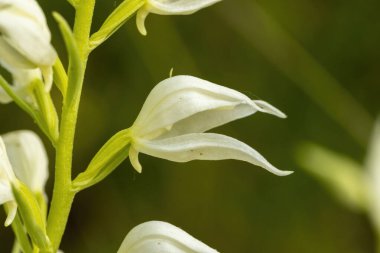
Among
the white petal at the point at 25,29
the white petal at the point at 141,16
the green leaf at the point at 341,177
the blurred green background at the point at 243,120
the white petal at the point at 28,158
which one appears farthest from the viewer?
the blurred green background at the point at 243,120

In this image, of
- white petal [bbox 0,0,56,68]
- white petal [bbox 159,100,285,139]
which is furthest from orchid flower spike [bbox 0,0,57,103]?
white petal [bbox 159,100,285,139]

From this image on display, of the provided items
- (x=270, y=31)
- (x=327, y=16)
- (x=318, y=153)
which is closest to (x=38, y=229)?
(x=318, y=153)

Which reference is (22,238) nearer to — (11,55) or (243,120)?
(11,55)

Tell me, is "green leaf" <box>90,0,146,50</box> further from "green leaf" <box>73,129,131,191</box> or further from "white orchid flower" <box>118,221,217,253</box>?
"white orchid flower" <box>118,221,217,253</box>

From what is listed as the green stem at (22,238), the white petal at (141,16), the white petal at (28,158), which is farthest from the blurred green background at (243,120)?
the green stem at (22,238)

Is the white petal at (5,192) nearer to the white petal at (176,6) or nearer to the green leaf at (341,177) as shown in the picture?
the white petal at (176,6)

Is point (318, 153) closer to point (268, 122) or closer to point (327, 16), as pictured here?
point (268, 122)
